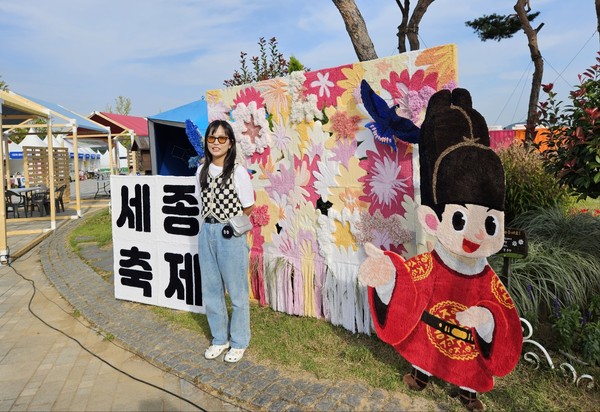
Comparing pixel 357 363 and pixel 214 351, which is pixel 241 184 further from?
pixel 357 363

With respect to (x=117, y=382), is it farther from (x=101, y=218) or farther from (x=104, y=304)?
(x=101, y=218)

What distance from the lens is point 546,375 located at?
273 centimetres

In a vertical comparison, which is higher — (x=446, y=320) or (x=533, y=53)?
(x=533, y=53)

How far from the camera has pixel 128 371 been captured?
10.5 feet

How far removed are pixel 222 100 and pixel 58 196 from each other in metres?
10.4

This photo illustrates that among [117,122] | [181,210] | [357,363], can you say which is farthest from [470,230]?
[117,122]

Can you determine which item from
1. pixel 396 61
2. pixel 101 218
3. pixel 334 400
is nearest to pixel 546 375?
pixel 334 400

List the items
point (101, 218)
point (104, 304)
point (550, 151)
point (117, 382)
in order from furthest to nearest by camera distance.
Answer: point (101, 218)
point (104, 304)
point (550, 151)
point (117, 382)

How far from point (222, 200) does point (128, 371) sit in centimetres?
151

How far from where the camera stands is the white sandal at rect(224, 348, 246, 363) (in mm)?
3137

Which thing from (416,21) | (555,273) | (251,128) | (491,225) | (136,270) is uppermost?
(416,21)

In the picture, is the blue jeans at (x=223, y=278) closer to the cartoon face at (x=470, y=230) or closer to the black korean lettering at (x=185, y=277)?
the black korean lettering at (x=185, y=277)

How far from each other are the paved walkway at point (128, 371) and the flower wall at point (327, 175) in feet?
2.92

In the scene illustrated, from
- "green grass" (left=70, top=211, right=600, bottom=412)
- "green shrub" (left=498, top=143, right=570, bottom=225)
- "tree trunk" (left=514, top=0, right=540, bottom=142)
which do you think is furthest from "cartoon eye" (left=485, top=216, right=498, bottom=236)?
"tree trunk" (left=514, top=0, right=540, bottom=142)
